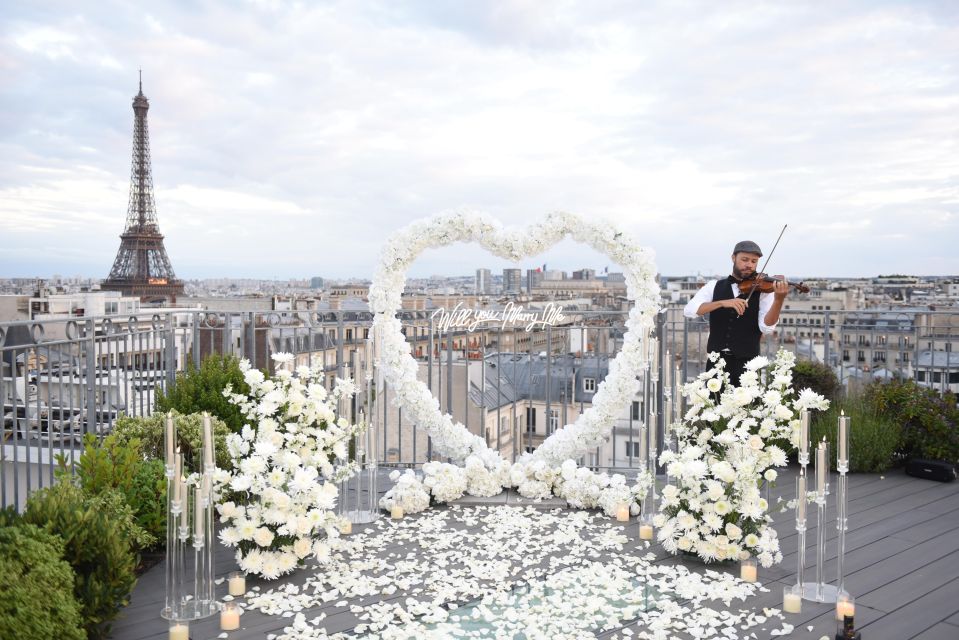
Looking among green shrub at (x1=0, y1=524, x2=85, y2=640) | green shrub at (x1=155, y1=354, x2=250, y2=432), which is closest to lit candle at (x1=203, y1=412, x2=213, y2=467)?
green shrub at (x1=0, y1=524, x2=85, y2=640)

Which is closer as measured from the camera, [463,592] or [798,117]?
[463,592]

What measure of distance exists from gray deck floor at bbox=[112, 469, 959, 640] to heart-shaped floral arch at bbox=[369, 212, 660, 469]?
0.64 meters

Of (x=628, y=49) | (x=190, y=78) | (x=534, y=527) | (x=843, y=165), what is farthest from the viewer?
(x=190, y=78)

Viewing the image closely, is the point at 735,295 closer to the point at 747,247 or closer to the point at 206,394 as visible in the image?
the point at 747,247

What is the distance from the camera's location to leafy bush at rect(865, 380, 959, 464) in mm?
6098

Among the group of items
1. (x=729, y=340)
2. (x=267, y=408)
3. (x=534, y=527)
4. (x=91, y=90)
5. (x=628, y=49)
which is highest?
(x=91, y=90)

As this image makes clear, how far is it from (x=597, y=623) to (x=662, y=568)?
2.88 ft

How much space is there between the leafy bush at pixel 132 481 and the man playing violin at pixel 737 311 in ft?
13.0

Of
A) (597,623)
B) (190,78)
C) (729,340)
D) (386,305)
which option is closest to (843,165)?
(729,340)

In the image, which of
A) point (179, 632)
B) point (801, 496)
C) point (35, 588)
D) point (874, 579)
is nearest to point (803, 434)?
point (801, 496)

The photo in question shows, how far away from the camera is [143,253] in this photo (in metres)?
51.1

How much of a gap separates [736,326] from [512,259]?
6.16ft

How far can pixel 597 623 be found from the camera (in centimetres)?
331

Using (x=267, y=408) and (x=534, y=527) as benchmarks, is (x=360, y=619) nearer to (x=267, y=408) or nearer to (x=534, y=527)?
(x=267, y=408)
